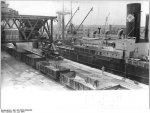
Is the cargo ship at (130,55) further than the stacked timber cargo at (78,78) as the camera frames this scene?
Yes

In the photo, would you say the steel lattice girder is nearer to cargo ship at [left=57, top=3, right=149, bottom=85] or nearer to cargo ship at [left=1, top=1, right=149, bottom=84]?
cargo ship at [left=1, top=1, right=149, bottom=84]

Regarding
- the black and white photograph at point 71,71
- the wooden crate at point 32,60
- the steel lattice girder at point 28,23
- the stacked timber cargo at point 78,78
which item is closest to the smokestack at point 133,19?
the black and white photograph at point 71,71

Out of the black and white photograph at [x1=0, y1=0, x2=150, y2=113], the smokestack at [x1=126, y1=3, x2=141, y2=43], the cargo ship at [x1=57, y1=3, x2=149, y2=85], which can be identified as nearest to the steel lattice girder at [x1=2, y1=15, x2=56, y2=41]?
the black and white photograph at [x1=0, y1=0, x2=150, y2=113]

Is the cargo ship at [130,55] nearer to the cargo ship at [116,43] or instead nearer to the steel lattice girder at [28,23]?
the cargo ship at [116,43]

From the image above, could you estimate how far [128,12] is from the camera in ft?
77.5

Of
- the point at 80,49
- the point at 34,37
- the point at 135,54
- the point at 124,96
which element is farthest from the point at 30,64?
the point at 124,96

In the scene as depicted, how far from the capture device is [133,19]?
77.1ft

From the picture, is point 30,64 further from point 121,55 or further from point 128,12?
point 128,12

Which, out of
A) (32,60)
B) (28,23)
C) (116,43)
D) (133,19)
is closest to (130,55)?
(116,43)

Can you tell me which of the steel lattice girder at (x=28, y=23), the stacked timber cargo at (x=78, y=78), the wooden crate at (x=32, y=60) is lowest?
the stacked timber cargo at (x=78, y=78)

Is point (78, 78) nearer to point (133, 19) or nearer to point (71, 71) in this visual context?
point (71, 71)

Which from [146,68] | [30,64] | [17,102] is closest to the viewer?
[17,102]

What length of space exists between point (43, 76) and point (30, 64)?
4562 mm

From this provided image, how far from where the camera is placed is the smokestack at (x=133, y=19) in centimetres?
2279
